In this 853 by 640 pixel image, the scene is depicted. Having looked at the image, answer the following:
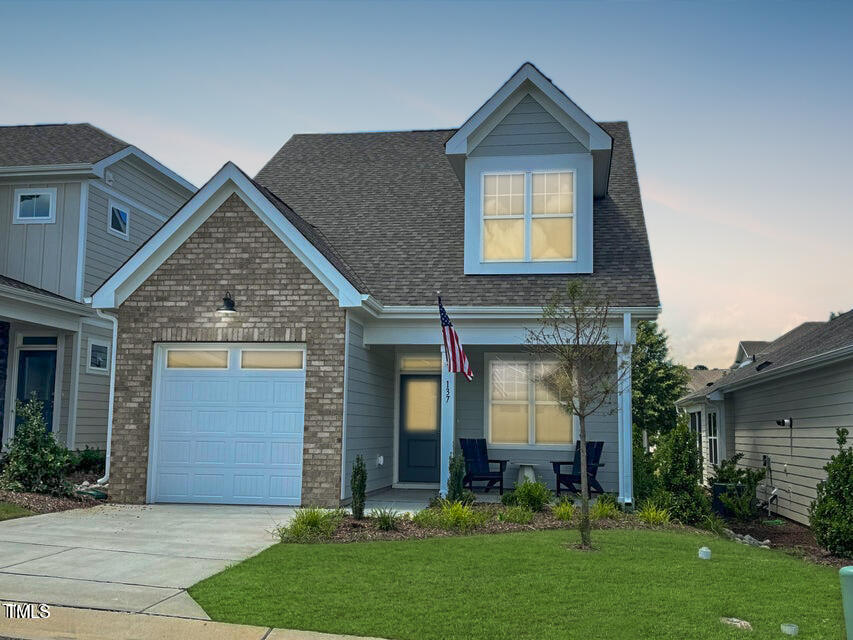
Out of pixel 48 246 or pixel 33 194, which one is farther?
pixel 33 194

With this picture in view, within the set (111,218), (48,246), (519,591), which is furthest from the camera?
(111,218)

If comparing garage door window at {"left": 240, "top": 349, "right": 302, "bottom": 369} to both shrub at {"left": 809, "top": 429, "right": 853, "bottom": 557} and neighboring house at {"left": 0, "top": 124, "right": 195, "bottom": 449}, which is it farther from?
shrub at {"left": 809, "top": 429, "right": 853, "bottom": 557}

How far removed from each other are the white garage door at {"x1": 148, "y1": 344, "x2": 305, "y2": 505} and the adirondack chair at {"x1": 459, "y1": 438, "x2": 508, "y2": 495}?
3.23 meters

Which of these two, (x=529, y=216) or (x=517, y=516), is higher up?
(x=529, y=216)

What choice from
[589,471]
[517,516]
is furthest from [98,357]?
[517,516]

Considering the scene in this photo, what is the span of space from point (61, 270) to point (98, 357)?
2.15 metres

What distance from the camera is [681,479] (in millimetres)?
11758

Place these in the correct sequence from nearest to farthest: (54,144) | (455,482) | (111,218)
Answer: (455,482) < (111,218) < (54,144)

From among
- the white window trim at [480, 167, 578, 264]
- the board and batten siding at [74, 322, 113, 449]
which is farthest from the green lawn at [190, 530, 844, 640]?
the board and batten siding at [74, 322, 113, 449]

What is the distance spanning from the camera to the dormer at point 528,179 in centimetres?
1430

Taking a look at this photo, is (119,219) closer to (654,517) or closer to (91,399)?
(91,399)

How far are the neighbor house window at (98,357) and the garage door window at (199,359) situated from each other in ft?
19.2

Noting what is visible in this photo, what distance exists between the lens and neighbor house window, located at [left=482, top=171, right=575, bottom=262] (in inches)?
569

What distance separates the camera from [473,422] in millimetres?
15250
